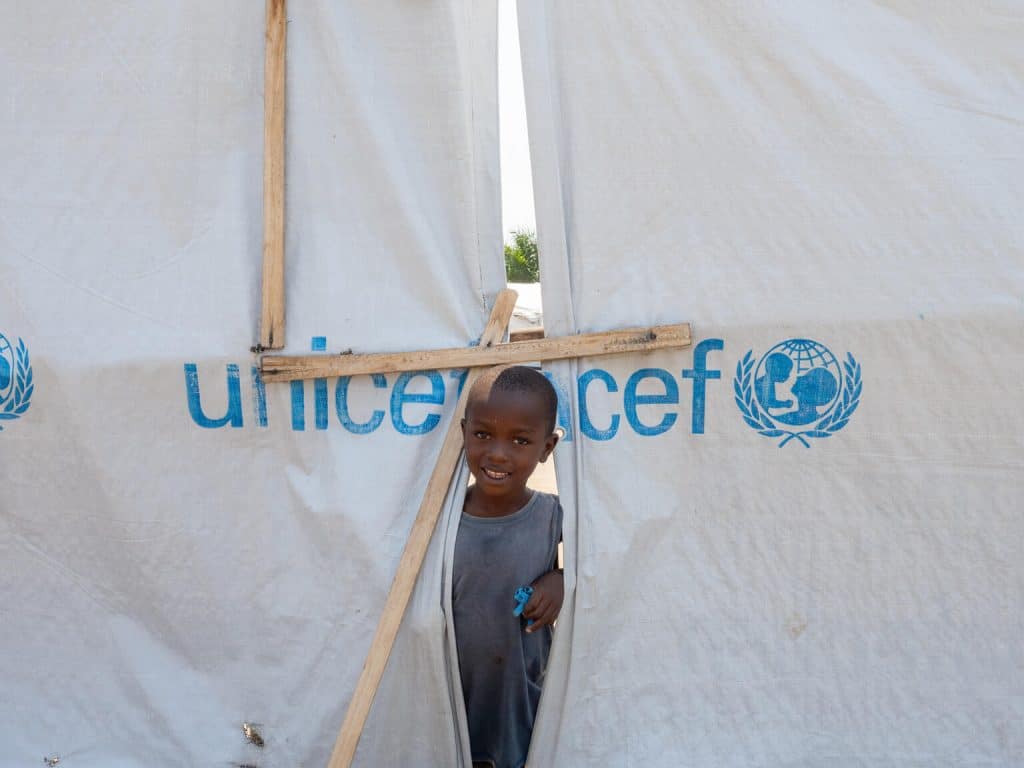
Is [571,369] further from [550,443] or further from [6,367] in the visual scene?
[6,367]

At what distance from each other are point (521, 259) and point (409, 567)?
14.0m

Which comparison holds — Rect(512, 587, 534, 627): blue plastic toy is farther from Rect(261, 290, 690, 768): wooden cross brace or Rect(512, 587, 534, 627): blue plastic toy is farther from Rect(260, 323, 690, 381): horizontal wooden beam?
Rect(260, 323, 690, 381): horizontal wooden beam

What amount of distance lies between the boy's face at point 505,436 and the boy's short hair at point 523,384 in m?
0.01

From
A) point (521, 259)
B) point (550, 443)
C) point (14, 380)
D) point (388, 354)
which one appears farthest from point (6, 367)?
point (521, 259)

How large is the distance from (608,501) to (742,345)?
0.52m

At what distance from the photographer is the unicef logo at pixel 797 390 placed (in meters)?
2.40

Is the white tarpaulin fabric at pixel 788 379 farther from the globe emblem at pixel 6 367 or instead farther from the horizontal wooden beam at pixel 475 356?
the globe emblem at pixel 6 367

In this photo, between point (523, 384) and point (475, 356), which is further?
point (475, 356)

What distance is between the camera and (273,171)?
249cm

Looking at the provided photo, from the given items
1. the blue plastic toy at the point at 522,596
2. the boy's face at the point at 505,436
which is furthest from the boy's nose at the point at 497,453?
the blue plastic toy at the point at 522,596

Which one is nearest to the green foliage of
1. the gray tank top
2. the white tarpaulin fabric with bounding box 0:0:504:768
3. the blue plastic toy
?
the white tarpaulin fabric with bounding box 0:0:504:768

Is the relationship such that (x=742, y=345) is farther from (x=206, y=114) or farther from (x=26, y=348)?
(x=26, y=348)

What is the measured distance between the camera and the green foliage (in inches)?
608

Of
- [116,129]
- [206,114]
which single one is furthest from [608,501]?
[116,129]
